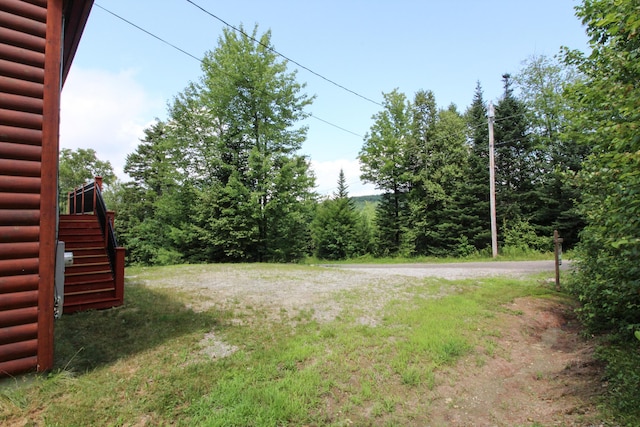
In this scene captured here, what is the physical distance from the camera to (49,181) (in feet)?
9.74

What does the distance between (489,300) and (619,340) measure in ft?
7.17

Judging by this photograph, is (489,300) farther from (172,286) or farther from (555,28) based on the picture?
(172,286)

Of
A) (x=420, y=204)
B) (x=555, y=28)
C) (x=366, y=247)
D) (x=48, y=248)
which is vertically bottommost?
(x=366, y=247)

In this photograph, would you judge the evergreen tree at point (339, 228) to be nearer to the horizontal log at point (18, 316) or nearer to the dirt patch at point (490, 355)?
the dirt patch at point (490, 355)

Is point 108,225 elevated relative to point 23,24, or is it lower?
lower

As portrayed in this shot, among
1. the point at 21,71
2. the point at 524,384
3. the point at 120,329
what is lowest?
the point at 524,384

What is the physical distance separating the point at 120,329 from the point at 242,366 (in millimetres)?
2113

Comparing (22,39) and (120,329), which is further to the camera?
(120,329)

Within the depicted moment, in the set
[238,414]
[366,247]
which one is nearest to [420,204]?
[366,247]

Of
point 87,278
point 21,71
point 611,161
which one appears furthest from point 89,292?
point 611,161

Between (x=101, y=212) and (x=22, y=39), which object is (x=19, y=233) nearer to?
(x=22, y=39)

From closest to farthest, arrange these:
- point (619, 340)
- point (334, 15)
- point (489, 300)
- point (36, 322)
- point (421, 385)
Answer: point (36, 322)
point (421, 385)
point (619, 340)
point (489, 300)
point (334, 15)

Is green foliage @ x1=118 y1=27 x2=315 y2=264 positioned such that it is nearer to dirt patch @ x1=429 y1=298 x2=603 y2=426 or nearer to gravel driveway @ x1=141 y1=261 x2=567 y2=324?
gravel driveway @ x1=141 y1=261 x2=567 y2=324

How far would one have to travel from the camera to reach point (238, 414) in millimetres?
2561
